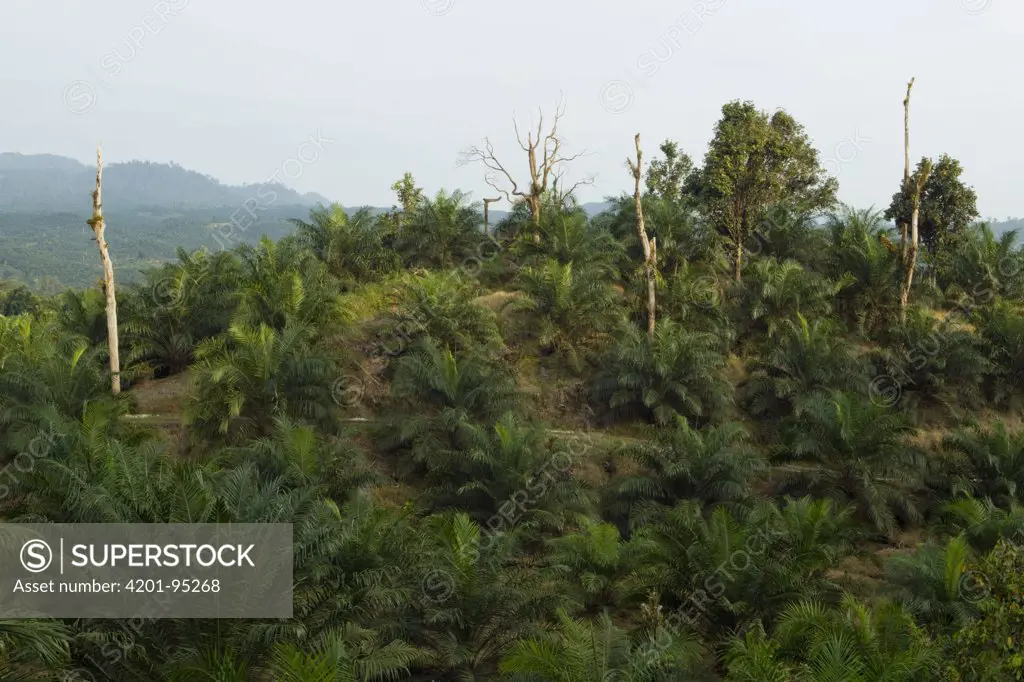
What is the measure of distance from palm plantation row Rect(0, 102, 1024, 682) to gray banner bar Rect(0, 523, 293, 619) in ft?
0.59

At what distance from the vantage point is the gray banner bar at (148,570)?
21.1ft

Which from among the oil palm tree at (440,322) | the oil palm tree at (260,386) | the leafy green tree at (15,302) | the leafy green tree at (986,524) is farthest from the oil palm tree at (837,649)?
the leafy green tree at (15,302)

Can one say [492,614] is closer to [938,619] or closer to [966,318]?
[938,619]

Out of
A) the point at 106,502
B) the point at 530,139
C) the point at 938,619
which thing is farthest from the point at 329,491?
the point at 530,139

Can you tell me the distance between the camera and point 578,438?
14844 millimetres

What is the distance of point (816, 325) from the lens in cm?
1547

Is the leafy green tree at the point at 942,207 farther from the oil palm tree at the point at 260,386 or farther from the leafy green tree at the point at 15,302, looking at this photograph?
the leafy green tree at the point at 15,302

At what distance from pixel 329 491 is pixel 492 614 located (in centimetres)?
379

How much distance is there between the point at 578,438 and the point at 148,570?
9.45m

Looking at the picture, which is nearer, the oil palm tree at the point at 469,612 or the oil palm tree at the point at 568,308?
the oil palm tree at the point at 469,612

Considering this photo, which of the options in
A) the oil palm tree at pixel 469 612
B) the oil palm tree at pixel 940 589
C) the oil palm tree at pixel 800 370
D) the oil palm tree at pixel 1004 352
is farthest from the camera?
the oil palm tree at pixel 1004 352

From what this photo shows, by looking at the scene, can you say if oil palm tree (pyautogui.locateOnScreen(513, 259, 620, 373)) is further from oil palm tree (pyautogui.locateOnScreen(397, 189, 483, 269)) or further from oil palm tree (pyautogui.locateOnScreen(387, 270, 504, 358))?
oil palm tree (pyautogui.locateOnScreen(397, 189, 483, 269))

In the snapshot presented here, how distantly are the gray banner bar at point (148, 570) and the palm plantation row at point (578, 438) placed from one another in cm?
18

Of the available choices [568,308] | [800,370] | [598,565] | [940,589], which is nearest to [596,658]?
[598,565]
